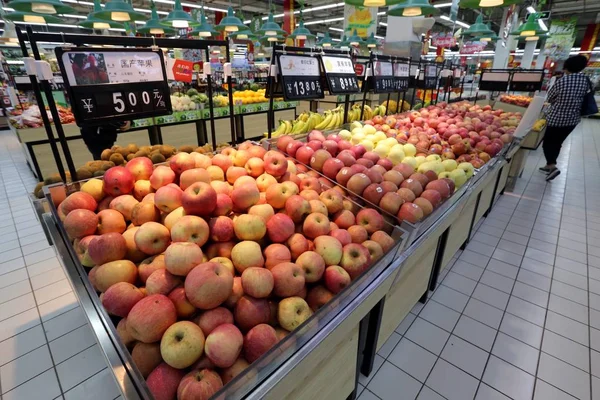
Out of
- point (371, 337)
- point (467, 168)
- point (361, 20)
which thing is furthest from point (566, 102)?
point (361, 20)

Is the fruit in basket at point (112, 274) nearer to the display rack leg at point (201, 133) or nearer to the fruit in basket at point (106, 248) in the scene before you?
the fruit in basket at point (106, 248)

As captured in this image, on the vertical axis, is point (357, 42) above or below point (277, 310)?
above

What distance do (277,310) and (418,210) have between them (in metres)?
0.98

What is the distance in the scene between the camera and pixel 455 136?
10.1 ft

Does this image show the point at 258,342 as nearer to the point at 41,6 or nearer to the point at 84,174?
the point at 84,174

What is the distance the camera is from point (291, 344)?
98 centimetres

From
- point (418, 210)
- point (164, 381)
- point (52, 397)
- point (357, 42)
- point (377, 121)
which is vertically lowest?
point (52, 397)

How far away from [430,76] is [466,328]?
171 inches

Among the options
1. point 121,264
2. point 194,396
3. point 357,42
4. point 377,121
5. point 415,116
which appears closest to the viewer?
point 194,396

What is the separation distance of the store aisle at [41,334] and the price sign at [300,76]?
2.34m

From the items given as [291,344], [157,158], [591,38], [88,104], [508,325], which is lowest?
[508,325]

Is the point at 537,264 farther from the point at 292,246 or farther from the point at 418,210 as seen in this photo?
the point at 292,246

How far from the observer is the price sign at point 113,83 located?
1.42 m

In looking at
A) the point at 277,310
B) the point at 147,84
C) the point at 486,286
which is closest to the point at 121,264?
the point at 277,310
